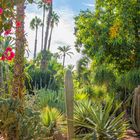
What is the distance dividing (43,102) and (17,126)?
4.70m

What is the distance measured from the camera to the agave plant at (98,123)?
7473 mm

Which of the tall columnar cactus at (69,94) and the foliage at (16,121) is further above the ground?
the tall columnar cactus at (69,94)

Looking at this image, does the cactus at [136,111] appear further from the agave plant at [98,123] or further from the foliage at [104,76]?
the foliage at [104,76]

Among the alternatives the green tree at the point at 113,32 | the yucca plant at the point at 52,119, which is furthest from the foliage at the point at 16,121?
the green tree at the point at 113,32

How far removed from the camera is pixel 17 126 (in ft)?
18.8

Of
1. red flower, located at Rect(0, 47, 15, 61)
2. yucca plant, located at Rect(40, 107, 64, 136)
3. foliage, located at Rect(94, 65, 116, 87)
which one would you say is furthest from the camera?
foliage, located at Rect(94, 65, 116, 87)

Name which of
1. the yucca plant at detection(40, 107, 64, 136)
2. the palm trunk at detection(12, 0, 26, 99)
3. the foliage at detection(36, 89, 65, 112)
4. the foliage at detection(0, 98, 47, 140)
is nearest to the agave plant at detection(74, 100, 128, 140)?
the yucca plant at detection(40, 107, 64, 136)

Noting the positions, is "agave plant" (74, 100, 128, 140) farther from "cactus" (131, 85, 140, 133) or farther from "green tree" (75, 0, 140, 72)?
"green tree" (75, 0, 140, 72)

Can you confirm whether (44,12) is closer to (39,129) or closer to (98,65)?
(98,65)

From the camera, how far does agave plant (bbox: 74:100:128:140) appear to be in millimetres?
7473

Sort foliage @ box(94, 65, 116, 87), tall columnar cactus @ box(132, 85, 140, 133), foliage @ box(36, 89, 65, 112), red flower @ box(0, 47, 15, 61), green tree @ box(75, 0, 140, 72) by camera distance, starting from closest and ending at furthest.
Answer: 1. red flower @ box(0, 47, 15, 61)
2. foliage @ box(36, 89, 65, 112)
3. tall columnar cactus @ box(132, 85, 140, 133)
4. green tree @ box(75, 0, 140, 72)
5. foliage @ box(94, 65, 116, 87)

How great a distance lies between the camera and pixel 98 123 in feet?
25.4

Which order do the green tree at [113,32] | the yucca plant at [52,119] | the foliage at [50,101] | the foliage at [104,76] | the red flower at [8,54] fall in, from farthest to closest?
the foliage at [104,76] → the green tree at [113,32] → the foliage at [50,101] → the yucca plant at [52,119] → the red flower at [8,54]

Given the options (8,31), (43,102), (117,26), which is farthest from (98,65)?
(8,31)
